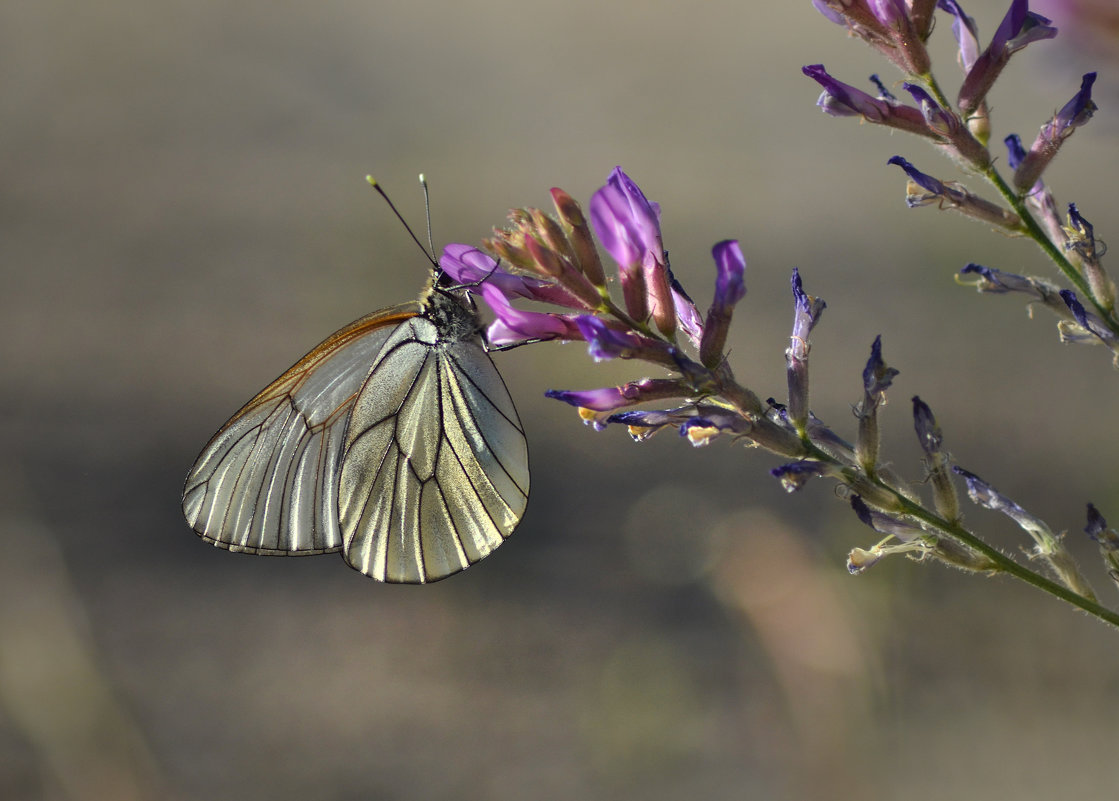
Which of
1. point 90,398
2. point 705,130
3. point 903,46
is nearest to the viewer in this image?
point 903,46

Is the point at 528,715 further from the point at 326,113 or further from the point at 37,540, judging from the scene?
the point at 326,113

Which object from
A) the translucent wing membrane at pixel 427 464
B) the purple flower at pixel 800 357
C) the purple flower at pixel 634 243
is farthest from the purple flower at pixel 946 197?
the translucent wing membrane at pixel 427 464

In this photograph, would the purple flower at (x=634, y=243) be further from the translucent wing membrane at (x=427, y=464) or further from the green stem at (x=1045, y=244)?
the translucent wing membrane at (x=427, y=464)

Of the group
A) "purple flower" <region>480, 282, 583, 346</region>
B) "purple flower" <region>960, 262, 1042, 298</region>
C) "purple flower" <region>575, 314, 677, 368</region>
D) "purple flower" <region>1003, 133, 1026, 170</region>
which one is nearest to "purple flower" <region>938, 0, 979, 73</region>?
"purple flower" <region>1003, 133, 1026, 170</region>

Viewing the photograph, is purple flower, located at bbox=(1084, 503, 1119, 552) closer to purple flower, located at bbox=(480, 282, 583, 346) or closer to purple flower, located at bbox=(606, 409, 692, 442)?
purple flower, located at bbox=(606, 409, 692, 442)

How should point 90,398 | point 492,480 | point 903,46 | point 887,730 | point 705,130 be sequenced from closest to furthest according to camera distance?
point 903,46
point 492,480
point 887,730
point 90,398
point 705,130

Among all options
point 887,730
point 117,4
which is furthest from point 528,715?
point 117,4

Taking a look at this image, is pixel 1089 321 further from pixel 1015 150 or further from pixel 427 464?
pixel 427 464
